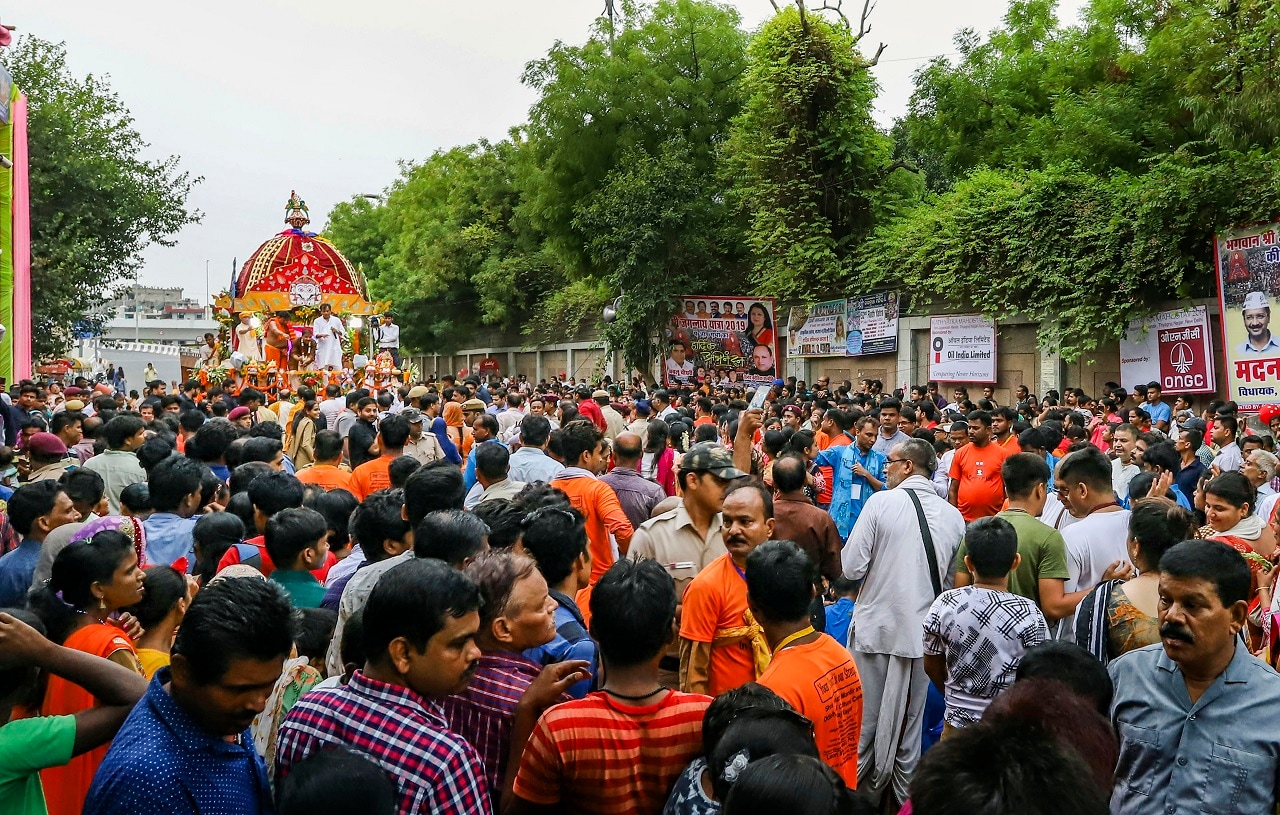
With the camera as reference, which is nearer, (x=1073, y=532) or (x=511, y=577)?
(x=511, y=577)

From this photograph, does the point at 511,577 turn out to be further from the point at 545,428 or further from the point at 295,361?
the point at 295,361

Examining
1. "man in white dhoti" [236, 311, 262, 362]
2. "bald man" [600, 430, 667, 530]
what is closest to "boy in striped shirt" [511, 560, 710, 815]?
"bald man" [600, 430, 667, 530]

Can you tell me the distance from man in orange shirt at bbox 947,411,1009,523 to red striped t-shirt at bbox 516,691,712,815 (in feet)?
17.8

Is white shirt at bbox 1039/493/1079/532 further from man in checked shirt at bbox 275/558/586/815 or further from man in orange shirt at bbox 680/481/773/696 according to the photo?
man in checked shirt at bbox 275/558/586/815

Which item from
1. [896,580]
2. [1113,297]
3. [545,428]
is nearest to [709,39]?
[1113,297]

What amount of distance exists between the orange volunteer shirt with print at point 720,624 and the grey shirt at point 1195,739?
1.35m

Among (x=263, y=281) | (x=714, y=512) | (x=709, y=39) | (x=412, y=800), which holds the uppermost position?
(x=709, y=39)

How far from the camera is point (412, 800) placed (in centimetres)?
229

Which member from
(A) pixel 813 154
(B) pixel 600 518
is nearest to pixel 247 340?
(A) pixel 813 154

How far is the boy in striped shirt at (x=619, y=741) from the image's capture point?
2646 mm

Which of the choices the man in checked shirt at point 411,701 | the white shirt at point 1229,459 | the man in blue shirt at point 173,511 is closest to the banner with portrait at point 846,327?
the white shirt at point 1229,459

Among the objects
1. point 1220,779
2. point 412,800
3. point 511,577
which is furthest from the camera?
point 511,577

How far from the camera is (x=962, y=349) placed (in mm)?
18734

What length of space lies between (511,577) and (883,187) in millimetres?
20904
